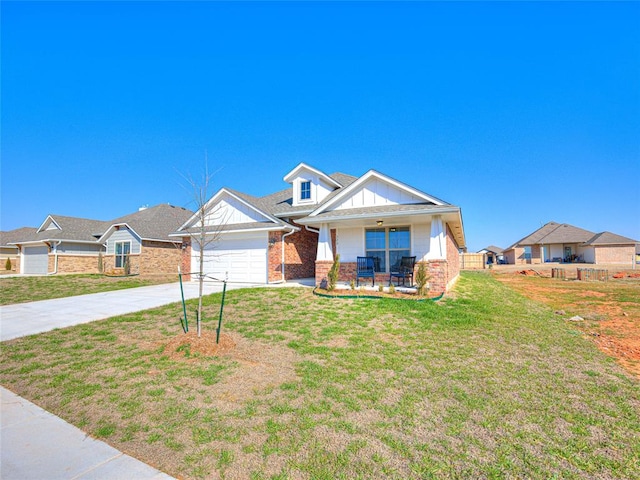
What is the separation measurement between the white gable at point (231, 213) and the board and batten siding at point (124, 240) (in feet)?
23.1

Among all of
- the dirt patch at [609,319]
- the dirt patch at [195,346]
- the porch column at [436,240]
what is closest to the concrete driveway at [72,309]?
the dirt patch at [195,346]

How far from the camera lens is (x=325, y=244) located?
495 inches

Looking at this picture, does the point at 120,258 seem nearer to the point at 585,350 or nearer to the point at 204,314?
the point at 204,314

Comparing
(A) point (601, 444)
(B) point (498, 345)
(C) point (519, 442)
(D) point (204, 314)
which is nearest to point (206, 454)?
(C) point (519, 442)

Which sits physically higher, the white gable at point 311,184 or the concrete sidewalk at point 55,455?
the white gable at point 311,184

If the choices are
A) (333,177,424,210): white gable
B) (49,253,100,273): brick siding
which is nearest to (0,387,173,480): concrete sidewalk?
(333,177,424,210): white gable

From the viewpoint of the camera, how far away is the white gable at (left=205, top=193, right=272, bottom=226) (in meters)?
15.4

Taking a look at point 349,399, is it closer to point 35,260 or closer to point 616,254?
point 35,260

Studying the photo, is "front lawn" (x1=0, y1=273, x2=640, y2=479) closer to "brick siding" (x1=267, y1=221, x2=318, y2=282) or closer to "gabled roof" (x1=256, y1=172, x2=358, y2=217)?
"brick siding" (x1=267, y1=221, x2=318, y2=282)

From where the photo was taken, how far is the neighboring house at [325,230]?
1143 centimetres

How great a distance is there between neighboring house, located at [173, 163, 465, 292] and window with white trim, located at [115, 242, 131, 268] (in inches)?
275

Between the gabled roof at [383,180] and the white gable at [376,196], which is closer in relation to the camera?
the gabled roof at [383,180]

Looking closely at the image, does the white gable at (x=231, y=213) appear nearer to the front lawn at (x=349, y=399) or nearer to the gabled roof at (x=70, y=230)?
the front lawn at (x=349, y=399)

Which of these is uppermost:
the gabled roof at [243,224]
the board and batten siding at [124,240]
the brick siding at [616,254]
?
the gabled roof at [243,224]
